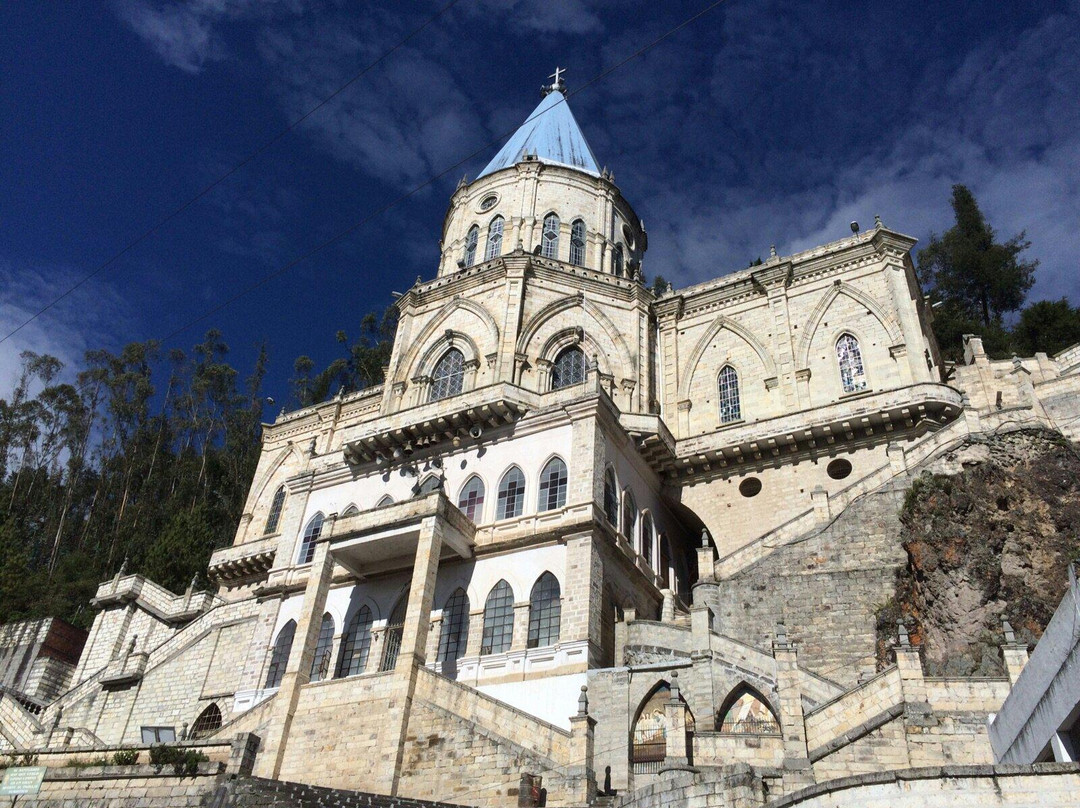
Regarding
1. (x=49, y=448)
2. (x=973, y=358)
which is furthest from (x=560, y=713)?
(x=49, y=448)

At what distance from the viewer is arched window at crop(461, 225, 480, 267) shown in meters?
37.9

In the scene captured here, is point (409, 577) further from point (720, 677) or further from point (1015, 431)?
point (1015, 431)

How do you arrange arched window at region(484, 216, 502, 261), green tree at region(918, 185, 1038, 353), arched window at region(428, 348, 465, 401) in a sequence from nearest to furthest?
arched window at region(428, 348, 465, 401) < arched window at region(484, 216, 502, 261) < green tree at region(918, 185, 1038, 353)

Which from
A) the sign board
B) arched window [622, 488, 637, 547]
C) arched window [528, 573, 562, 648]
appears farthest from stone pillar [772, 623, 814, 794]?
the sign board

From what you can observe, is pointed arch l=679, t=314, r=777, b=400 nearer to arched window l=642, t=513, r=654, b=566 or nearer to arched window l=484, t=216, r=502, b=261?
arched window l=642, t=513, r=654, b=566

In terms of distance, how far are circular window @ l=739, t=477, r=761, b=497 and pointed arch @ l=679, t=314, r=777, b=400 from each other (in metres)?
Answer: 4.39

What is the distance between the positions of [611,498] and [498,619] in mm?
4948

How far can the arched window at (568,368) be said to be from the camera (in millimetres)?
32688

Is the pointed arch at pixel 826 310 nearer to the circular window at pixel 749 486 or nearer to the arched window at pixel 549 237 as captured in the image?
the circular window at pixel 749 486

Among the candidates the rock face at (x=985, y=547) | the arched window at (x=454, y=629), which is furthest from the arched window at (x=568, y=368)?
the rock face at (x=985, y=547)

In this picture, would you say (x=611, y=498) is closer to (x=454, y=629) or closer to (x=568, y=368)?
(x=454, y=629)

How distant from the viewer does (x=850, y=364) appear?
A: 31078 mm

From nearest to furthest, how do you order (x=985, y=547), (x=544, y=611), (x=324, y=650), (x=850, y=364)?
(x=985, y=547) → (x=544, y=611) → (x=324, y=650) → (x=850, y=364)

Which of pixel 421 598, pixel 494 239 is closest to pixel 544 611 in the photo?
pixel 421 598
